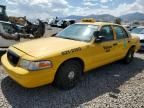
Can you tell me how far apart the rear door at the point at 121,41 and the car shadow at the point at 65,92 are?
2.69 ft

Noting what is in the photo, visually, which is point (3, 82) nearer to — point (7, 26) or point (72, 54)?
point (72, 54)

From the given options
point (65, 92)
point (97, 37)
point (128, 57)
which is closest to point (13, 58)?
point (65, 92)

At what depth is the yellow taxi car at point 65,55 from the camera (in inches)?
171

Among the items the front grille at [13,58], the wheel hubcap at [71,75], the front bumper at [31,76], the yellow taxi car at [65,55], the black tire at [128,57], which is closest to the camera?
the front bumper at [31,76]

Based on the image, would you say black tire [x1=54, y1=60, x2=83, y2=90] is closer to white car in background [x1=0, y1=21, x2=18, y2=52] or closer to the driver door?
the driver door

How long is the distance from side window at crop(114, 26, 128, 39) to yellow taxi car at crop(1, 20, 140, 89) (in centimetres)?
4

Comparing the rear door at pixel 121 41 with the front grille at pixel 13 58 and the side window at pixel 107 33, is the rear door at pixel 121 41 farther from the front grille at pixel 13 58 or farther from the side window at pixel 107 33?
the front grille at pixel 13 58

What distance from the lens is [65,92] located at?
4910 mm

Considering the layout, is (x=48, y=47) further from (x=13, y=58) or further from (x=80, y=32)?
(x=80, y=32)

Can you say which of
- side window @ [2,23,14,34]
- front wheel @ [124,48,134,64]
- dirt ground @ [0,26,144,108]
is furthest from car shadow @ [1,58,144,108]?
side window @ [2,23,14,34]

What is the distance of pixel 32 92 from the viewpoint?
15.9 feet

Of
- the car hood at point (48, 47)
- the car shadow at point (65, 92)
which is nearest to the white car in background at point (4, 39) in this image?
the car shadow at point (65, 92)

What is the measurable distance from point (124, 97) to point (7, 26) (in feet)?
21.1

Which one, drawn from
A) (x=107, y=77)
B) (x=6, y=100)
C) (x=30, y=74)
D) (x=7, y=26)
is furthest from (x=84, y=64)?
(x=7, y=26)
